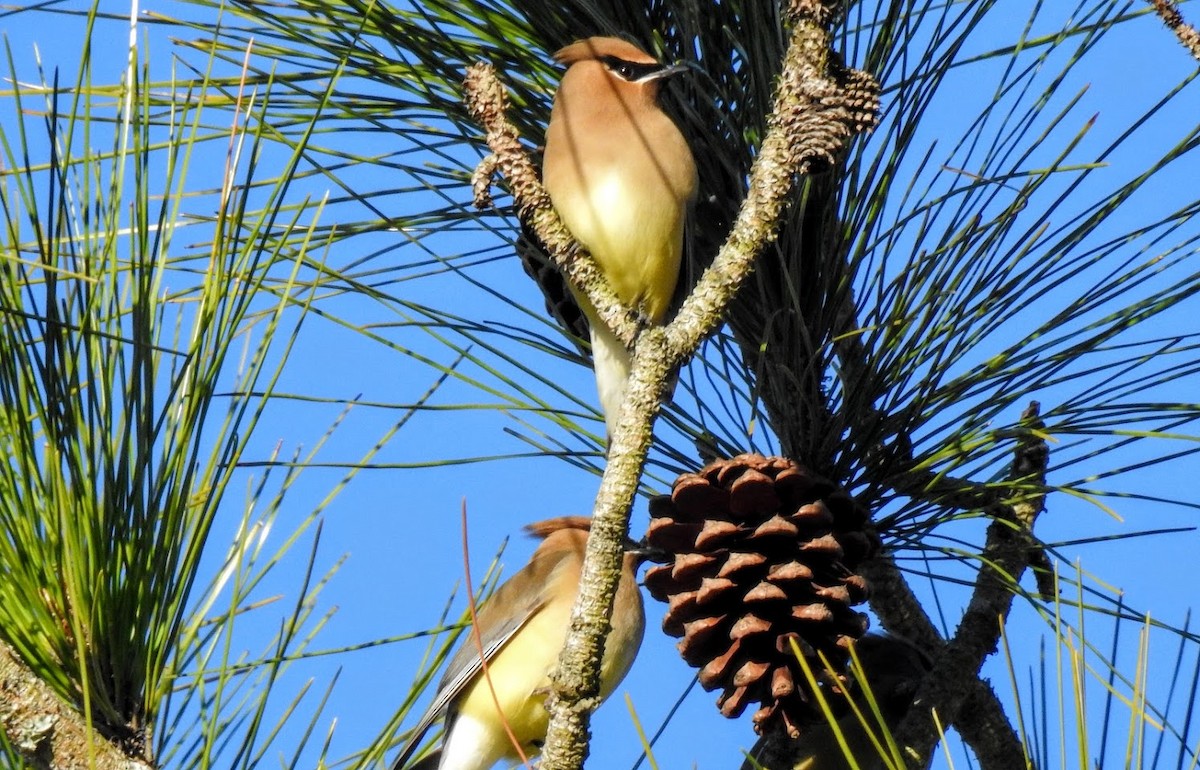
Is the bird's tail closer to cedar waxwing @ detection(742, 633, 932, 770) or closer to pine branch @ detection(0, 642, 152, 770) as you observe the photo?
cedar waxwing @ detection(742, 633, 932, 770)

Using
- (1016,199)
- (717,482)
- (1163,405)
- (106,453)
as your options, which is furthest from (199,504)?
(1163,405)

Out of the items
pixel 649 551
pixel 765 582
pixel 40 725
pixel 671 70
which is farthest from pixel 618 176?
pixel 40 725

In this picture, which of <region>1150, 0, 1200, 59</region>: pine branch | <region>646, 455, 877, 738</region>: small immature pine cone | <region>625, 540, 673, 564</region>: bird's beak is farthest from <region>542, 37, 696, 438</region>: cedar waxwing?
<region>1150, 0, 1200, 59</region>: pine branch

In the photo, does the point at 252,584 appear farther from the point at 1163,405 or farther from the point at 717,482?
the point at 1163,405

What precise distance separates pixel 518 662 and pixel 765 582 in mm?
1175

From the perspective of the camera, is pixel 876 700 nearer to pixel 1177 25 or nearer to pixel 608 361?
pixel 608 361

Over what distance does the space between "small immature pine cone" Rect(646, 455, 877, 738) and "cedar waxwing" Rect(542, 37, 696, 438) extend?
40 centimetres

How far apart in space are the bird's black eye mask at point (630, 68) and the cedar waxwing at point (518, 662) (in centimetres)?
103

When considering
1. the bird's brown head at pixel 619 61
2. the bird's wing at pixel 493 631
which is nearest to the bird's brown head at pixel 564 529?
the bird's wing at pixel 493 631

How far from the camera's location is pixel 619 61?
2443 mm

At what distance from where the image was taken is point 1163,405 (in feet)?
6.78

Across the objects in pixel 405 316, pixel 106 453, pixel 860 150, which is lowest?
pixel 106 453

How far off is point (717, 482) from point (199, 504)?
0.74 metres

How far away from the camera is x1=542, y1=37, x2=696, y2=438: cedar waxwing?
2402 mm
